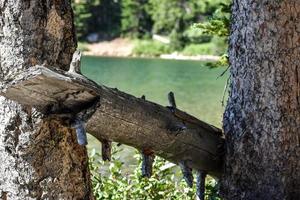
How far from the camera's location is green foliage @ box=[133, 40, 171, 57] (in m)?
59.2

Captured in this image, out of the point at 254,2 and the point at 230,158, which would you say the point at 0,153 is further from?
the point at 254,2

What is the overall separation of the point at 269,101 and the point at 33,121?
1228 millimetres

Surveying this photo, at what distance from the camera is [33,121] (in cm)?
328

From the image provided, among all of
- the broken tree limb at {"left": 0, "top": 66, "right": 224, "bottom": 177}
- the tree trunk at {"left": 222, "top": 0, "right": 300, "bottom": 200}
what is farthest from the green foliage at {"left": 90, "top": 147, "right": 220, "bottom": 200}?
the tree trunk at {"left": 222, "top": 0, "right": 300, "bottom": 200}

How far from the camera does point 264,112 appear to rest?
367cm

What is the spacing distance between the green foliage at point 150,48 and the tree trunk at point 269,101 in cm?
5515

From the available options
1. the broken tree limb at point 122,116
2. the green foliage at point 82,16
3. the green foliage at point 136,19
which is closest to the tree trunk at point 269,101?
the broken tree limb at point 122,116

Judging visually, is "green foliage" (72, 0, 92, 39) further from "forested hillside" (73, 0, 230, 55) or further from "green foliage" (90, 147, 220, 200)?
"green foliage" (90, 147, 220, 200)

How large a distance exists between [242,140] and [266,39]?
0.55 m

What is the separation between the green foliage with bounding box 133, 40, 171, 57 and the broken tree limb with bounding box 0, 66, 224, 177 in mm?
Result: 54947

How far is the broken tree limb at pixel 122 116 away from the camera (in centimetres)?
295

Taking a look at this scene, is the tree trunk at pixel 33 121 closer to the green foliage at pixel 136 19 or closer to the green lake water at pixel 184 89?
the green lake water at pixel 184 89

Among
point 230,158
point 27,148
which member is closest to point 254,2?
point 230,158

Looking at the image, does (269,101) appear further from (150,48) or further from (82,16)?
(82,16)
